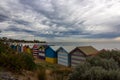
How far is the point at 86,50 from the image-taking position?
55.6 feet

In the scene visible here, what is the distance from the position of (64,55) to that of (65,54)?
1.13 ft

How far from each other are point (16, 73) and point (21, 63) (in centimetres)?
92

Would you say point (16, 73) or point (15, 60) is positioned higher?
point (15, 60)

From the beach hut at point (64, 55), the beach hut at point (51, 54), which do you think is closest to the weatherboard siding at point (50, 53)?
the beach hut at point (51, 54)

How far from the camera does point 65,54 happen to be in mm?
21031

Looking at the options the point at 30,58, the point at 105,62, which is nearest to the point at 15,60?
the point at 30,58

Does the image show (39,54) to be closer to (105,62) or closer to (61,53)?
(61,53)

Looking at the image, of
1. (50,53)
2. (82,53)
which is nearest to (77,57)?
(82,53)

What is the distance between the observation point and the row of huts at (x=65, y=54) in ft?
54.8

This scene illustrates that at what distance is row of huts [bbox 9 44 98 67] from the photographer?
1671cm

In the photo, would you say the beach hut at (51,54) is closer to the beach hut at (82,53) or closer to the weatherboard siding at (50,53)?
the weatherboard siding at (50,53)

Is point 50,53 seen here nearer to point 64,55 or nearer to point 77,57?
point 64,55

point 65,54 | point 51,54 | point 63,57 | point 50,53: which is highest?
point 65,54

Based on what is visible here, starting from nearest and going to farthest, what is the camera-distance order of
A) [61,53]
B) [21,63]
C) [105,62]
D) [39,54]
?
[105,62]
[21,63]
[61,53]
[39,54]
